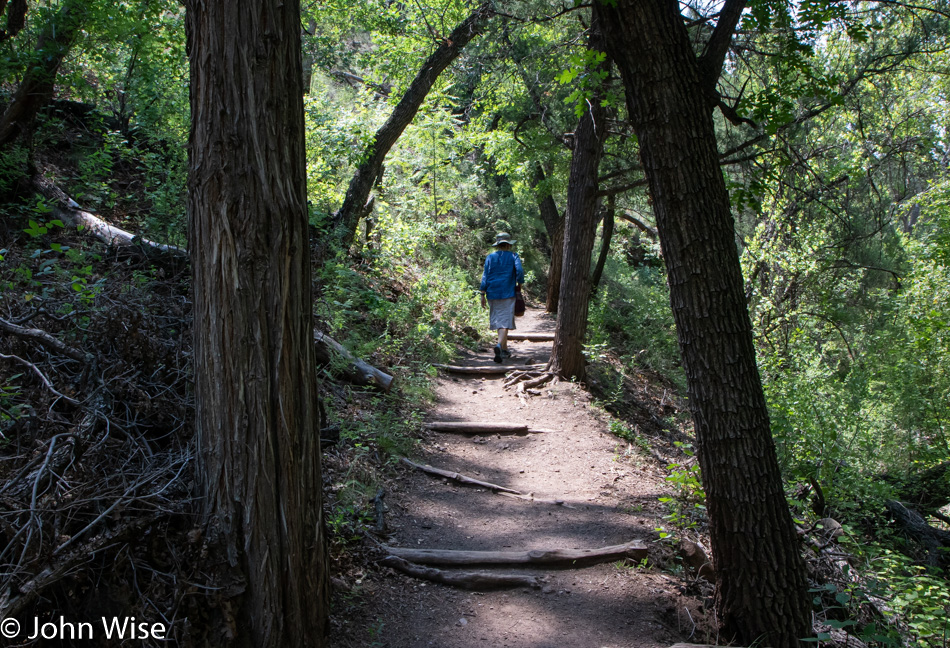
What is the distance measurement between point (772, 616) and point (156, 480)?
373cm

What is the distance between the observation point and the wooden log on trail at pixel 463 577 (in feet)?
13.9

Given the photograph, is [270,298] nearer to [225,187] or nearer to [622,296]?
[225,187]

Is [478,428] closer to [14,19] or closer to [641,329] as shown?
[641,329]

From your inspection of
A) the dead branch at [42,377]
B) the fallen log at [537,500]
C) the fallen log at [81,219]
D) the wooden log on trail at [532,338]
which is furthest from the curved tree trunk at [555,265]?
the dead branch at [42,377]

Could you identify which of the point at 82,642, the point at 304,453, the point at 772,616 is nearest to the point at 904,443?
the point at 772,616

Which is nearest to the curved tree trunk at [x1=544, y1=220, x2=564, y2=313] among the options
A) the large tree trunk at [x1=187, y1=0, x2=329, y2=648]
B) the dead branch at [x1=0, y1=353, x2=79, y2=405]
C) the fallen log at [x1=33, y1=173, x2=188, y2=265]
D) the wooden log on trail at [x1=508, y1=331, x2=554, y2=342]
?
the wooden log on trail at [x1=508, y1=331, x2=554, y2=342]

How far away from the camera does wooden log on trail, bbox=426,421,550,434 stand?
753cm

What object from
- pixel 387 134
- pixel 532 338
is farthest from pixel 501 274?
pixel 387 134

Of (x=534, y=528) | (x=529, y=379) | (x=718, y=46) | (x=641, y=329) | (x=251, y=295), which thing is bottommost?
(x=534, y=528)

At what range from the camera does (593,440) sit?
7691mm

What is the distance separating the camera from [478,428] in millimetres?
7719

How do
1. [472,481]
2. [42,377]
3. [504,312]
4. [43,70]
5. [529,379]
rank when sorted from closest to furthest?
[42,377]
[472,481]
[43,70]
[529,379]
[504,312]

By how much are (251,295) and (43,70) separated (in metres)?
6.56

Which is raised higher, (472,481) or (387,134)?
(387,134)
